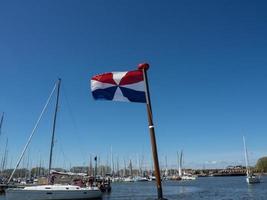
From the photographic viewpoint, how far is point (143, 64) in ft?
39.2

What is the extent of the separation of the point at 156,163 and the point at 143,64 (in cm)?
360

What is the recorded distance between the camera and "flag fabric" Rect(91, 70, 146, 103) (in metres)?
12.2

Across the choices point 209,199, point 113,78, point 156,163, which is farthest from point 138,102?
point 209,199

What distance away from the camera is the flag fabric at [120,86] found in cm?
1225

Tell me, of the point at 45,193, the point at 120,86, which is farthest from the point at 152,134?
the point at 45,193

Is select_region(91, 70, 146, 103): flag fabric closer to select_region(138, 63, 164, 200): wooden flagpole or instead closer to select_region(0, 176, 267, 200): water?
select_region(138, 63, 164, 200): wooden flagpole

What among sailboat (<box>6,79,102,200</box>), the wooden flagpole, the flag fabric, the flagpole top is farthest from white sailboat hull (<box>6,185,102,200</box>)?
the flagpole top

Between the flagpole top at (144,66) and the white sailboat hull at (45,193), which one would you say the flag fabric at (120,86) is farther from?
the white sailboat hull at (45,193)

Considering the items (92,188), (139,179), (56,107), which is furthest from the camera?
(139,179)

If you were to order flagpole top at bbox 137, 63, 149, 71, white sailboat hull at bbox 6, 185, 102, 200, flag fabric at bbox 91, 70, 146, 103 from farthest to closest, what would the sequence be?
white sailboat hull at bbox 6, 185, 102, 200, flag fabric at bbox 91, 70, 146, 103, flagpole top at bbox 137, 63, 149, 71

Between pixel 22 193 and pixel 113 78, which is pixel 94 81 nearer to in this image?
pixel 113 78

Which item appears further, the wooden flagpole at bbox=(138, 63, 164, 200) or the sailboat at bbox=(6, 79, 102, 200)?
the sailboat at bbox=(6, 79, 102, 200)

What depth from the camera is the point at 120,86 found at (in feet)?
40.9

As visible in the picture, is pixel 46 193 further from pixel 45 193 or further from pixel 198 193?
pixel 198 193
